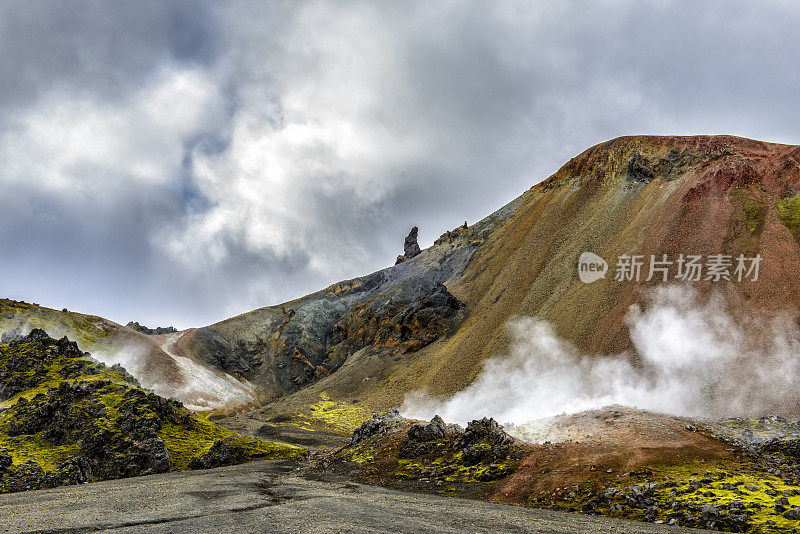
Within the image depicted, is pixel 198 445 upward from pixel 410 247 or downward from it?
downward

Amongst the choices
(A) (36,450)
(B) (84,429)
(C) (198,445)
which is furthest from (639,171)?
(A) (36,450)

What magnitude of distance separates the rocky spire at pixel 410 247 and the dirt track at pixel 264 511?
131 m

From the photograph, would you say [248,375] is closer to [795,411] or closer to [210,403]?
[210,403]

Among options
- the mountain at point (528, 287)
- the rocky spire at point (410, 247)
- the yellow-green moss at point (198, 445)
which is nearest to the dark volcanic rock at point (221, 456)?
the yellow-green moss at point (198, 445)

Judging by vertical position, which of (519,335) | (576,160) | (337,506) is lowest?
(337,506)

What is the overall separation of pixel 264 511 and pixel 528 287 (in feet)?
199

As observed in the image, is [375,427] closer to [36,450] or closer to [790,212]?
[36,450]

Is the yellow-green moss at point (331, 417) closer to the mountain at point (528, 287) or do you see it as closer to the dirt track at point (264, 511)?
the mountain at point (528, 287)

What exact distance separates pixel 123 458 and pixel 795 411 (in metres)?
50.1

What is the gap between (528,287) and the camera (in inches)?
2800

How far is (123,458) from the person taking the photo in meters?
32.0

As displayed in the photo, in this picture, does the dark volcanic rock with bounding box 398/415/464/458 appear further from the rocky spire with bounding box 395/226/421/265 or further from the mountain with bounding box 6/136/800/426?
the rocky spire with bounding box 395/226/421/265

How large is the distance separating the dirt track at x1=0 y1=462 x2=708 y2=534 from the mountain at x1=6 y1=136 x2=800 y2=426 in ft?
112

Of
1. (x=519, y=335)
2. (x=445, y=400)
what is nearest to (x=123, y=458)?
(x=445, y=400)
